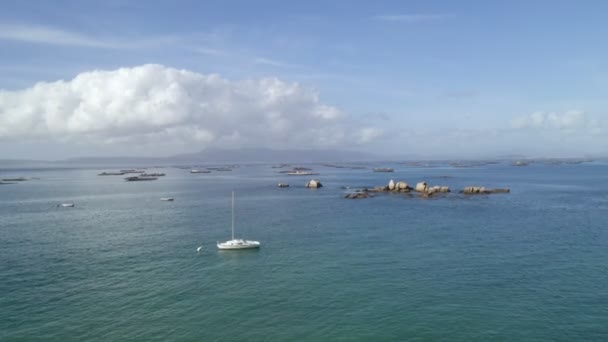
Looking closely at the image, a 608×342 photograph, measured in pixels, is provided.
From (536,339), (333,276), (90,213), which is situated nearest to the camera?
(536,339)

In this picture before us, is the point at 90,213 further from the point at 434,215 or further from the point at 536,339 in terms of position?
the point at 536,339

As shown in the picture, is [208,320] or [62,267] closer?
[208,320]

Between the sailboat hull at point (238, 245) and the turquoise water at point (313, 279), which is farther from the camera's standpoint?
the sailboat hull at point (238, 245)

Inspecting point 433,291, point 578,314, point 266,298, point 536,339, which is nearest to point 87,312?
point 266,298

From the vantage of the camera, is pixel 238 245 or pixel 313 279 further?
pixel 238 245

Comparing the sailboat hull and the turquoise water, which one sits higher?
the sailboat hull

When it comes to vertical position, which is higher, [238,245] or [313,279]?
[238,245]

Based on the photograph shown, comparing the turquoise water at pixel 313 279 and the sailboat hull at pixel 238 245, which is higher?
the sailboat hull at pixel 238 245

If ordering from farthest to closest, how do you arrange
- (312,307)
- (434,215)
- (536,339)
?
(434,215) < (312,307) < (536,339)
